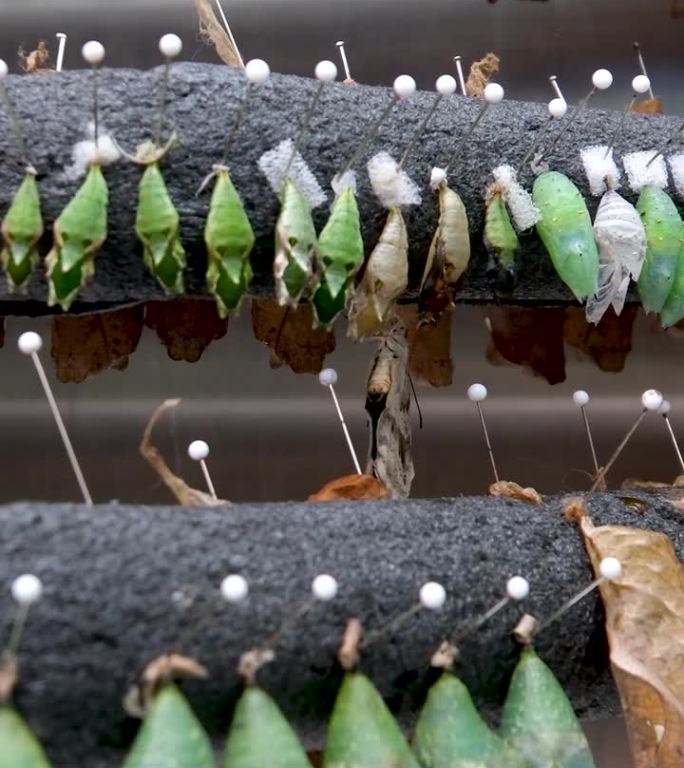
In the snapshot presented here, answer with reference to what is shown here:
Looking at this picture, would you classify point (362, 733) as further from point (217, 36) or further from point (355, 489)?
point (217, 36)

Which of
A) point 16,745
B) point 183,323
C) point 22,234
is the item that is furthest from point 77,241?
point 16,745

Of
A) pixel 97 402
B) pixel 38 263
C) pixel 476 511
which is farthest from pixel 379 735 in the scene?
pixel 97 402

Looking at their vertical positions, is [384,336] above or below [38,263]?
below

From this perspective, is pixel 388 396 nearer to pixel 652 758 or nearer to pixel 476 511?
pixel 476 511

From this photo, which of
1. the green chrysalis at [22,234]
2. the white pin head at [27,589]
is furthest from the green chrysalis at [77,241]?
the white pin head at [27,589]

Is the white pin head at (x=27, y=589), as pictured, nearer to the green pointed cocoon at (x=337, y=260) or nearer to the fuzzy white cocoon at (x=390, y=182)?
the green pointed cocoon at (x=337, y=260)

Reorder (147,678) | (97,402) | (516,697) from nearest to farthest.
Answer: (147,678)
(516,697)
(97,402)

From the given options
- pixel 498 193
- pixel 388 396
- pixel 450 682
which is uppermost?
pixel 498 193
